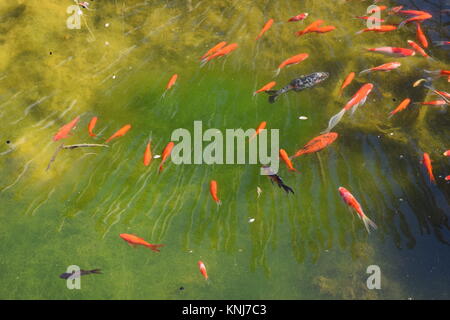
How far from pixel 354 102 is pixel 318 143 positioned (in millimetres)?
501

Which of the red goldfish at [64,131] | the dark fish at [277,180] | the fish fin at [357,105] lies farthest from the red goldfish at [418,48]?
the red goldfish at [64,131]

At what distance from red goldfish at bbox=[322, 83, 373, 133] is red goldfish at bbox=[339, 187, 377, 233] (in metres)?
0.62

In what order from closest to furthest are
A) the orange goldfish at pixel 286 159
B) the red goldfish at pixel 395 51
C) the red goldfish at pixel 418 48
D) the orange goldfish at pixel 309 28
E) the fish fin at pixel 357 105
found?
1. the orange goldfish at pixel 286 159
2. the fish fin at pixel 357 105
3. the red goldfish at pixel 395 51
4. the red goldfish at pixel 418 48
5. the orange goldfish at pixel 309 28

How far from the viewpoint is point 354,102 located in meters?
3.44

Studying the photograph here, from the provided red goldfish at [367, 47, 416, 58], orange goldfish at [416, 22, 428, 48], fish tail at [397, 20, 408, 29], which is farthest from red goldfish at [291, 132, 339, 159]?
fish tail at [397, 20, 408, 29]

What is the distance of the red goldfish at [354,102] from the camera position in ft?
11.1

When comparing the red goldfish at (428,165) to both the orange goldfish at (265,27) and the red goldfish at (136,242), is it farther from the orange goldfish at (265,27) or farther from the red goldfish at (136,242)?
the red goldfish at (136,242)

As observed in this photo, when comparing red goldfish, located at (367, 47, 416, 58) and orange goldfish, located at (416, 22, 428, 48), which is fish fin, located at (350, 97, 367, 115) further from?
orange goldfish, located at (416, 22, 428, 48)

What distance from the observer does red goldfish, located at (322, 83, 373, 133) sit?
339 centimetres

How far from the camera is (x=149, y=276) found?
2736mm

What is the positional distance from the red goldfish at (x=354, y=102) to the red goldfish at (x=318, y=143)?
0.13 metres

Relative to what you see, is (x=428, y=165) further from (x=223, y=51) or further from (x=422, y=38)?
(x=223, y=51)

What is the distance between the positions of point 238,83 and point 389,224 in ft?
5.46
